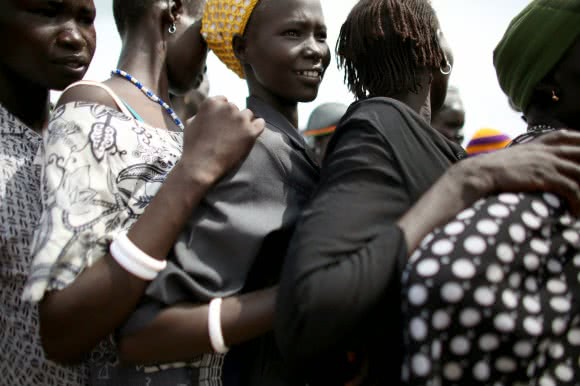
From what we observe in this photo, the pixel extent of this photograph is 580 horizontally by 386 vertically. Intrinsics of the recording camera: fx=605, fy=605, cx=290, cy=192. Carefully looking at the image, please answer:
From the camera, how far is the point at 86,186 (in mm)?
1644

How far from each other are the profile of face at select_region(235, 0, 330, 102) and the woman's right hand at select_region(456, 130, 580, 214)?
0.77m

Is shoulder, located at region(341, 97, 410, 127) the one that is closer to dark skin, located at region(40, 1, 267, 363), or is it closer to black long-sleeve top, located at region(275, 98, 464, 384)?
black long-sleeve top, located at region(275, 98, 464, 384)

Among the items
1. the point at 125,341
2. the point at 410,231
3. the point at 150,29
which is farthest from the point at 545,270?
the point at 150,29

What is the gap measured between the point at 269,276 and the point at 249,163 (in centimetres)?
32

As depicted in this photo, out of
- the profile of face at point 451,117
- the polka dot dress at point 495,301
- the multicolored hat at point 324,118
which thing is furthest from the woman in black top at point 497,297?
the multicolored hat at point 324,118

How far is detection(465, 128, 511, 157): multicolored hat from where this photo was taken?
228 inches

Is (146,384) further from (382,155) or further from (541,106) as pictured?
(541,106)

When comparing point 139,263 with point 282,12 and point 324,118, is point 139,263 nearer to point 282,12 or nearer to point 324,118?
point 282,12

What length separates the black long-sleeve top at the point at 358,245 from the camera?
130 centimetres

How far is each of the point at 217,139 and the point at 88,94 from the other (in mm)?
497

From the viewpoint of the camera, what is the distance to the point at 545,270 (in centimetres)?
135

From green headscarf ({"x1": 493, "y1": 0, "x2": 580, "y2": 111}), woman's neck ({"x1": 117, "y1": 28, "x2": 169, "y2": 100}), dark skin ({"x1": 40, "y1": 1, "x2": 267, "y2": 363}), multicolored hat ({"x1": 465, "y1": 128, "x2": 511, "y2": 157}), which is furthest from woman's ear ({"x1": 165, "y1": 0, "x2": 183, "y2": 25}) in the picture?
multicolored hat ({"x1": 465, "y1": 128, "x2": 511, "y2": 157})

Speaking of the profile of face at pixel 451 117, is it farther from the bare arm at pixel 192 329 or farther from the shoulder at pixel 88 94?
the bare arm at pixel 192 329

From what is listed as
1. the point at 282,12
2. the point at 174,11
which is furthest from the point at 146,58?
the point at 282,12
